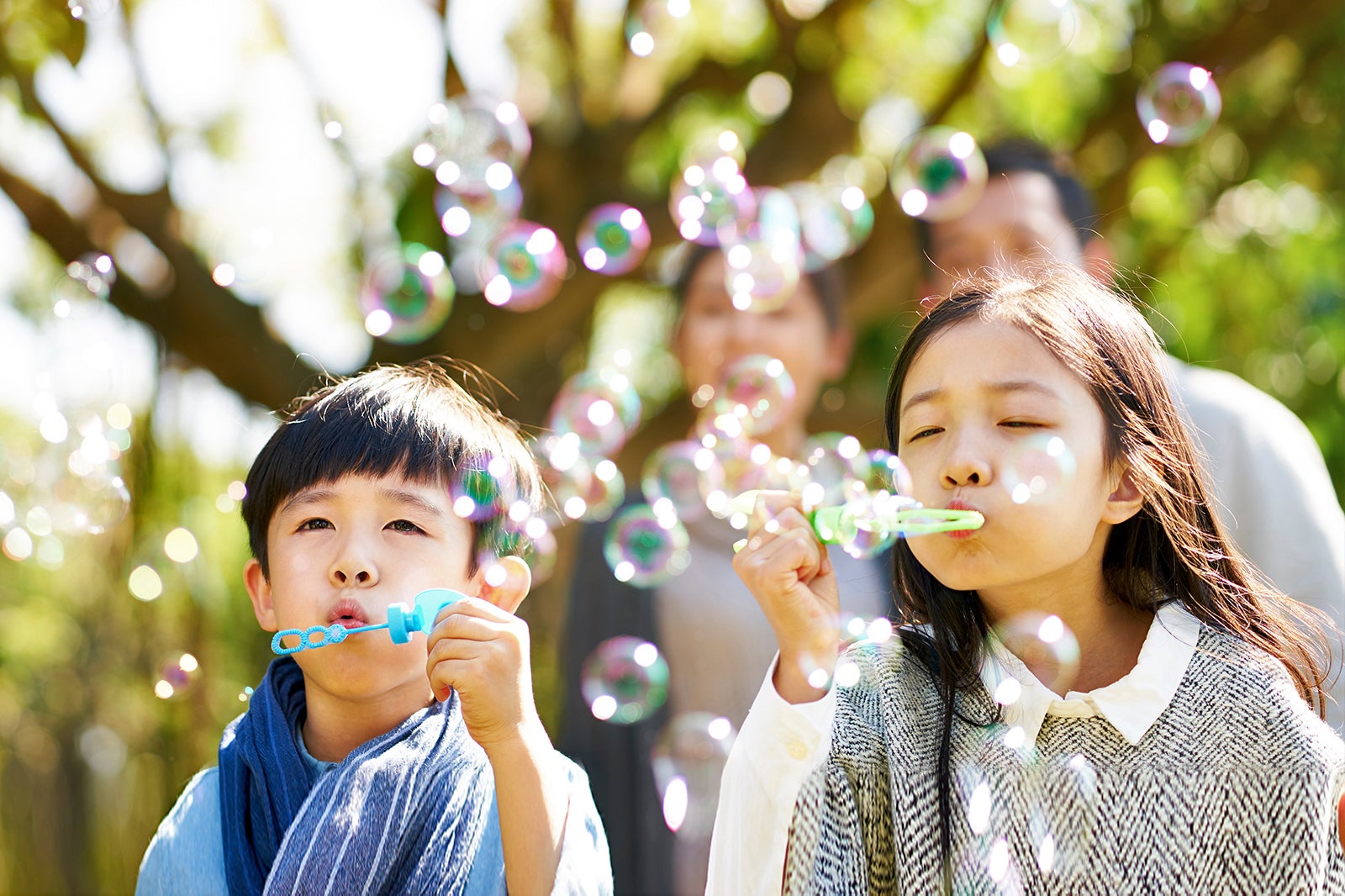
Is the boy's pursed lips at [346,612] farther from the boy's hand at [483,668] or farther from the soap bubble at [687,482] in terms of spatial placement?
the soap bubble at [687,482]

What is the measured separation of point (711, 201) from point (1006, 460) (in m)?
1.60

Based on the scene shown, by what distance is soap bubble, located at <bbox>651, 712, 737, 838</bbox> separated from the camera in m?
2.10

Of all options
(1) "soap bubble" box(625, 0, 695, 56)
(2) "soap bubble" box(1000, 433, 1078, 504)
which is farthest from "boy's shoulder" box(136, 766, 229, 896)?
(1) "soap bubble" box(625, 0, 695, 56)

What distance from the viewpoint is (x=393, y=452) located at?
168cm

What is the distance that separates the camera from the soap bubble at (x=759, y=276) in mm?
2654

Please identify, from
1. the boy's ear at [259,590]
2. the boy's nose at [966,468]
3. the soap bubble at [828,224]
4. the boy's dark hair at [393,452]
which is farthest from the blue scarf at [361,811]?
the soap bubble at [828,224]

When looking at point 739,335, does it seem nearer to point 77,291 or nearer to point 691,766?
point 691,766

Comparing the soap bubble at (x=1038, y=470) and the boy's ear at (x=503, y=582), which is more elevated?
the boy's ear at (x=503, y=582)

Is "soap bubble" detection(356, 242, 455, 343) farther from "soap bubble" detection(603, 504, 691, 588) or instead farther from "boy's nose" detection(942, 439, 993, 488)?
"boy's nose" detection(942, 439, 993, 488)

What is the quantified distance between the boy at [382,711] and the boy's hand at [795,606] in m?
0.30

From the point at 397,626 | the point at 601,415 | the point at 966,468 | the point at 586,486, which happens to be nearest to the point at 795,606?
the point at 966,468

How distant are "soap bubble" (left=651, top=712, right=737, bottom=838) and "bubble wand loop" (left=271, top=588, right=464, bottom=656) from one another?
0.69 metres

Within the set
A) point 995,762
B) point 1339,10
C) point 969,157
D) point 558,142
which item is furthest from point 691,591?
point 1339,10

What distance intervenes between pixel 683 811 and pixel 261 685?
78 centimetres
